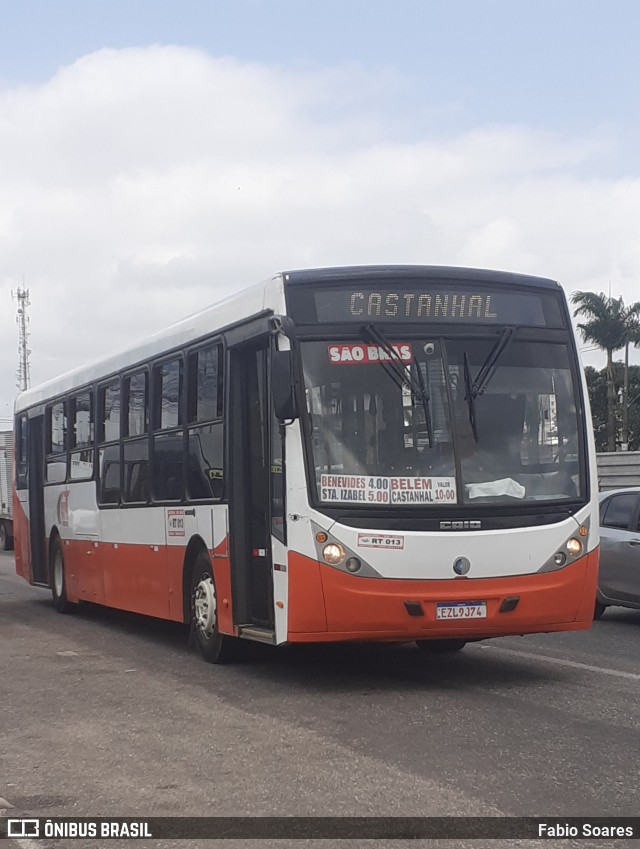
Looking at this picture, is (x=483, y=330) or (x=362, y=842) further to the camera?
(x=483, y=330)

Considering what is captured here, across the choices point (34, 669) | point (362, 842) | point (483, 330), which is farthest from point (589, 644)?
point (362, 842)

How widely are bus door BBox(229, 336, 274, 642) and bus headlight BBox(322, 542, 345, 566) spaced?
0.95m

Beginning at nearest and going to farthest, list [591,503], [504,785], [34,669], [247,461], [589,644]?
[504,785] < [591,503] < [247,461] < [34,669] < [589,644]

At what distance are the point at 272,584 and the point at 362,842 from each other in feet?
15.2

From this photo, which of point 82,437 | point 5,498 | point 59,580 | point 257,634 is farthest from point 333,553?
point 5,498

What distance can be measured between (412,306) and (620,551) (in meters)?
5.72

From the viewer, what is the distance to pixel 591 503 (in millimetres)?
10094

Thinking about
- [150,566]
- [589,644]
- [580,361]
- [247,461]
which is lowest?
[589,644]

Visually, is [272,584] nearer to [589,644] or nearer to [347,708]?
[347,708]

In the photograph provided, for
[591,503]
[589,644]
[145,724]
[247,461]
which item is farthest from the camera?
[589,644]

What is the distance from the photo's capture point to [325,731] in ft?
26.9

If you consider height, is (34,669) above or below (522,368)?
below

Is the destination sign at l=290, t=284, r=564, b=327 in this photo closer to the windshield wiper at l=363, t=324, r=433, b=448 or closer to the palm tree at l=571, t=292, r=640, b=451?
the windshield wiper at l=363, t=324, r=433, b=448

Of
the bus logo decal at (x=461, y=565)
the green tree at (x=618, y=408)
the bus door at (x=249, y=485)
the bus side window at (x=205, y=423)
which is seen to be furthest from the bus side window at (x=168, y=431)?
the green tree at (x=618, y=408)
